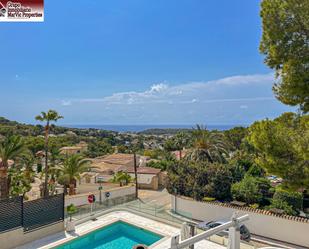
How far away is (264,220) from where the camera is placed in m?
18.3

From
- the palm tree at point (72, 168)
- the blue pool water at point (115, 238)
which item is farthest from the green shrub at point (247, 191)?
the palm tree at point (72, 168)

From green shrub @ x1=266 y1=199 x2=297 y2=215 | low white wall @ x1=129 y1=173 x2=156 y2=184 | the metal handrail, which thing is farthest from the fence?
low white wall @ x1=129 y1=173 x2=156 y2=184

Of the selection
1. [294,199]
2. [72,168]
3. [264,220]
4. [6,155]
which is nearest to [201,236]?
[264,220]

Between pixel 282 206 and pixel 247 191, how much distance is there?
2825mm

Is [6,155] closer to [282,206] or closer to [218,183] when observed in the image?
[218,183]

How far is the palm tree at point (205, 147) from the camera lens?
2719 cm

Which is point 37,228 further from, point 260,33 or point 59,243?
point 260,33

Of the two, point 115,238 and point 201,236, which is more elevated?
point 201,236

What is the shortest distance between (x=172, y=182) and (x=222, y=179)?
13.9 ft

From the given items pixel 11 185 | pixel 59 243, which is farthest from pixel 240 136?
pixel 59 243

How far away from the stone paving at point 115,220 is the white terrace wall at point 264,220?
159 inches

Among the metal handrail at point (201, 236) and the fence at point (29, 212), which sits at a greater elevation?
the metal handrail at point (201, 236)

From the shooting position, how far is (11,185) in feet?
81.0
